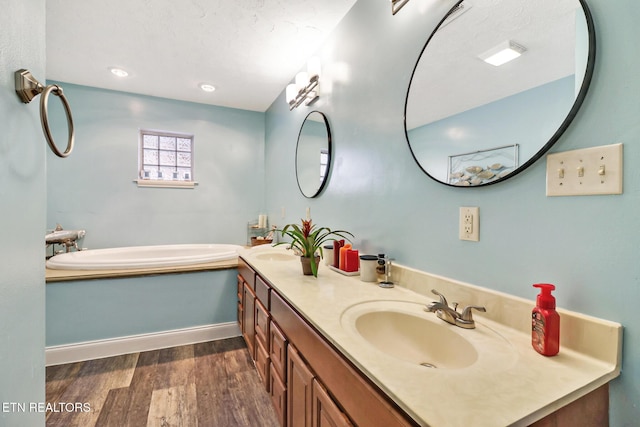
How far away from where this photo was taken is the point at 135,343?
2.25 meters

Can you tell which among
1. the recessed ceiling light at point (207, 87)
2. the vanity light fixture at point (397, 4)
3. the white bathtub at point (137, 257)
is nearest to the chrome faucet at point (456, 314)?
the vanity light fixture at point (397, 4)

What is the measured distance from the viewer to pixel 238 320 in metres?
2.54

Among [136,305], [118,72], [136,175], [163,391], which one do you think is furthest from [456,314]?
[136,175]

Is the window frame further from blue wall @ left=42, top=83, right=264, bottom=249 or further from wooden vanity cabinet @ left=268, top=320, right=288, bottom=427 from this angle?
wooden vanity cabinet @ left=268, top=320, right=288, bottom=427

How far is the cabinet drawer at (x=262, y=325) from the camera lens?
60.5 inches

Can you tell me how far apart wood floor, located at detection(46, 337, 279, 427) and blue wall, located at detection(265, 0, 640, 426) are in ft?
3.87

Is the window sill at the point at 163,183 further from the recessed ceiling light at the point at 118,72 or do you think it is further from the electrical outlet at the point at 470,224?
the electrical outlet at the point at 470,224

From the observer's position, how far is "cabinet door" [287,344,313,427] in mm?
986

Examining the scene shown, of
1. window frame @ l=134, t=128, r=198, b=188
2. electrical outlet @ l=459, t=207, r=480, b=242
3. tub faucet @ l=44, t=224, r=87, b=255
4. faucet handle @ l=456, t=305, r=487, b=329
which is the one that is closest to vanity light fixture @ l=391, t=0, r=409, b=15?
electrical outlet @ l=459, t=207, r=480, b=242

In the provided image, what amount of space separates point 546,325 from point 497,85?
74 centimetres

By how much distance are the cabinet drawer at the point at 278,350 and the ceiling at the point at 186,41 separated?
6.35 ft

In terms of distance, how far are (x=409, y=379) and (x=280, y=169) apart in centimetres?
282

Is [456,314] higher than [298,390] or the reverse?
higher

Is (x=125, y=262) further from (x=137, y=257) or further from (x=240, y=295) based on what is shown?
(x=240, y=295)
